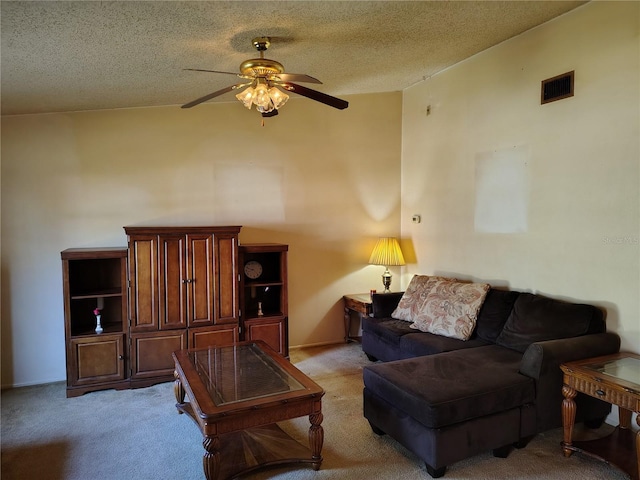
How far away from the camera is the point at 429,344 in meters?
3.52

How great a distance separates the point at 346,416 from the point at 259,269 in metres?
1.91

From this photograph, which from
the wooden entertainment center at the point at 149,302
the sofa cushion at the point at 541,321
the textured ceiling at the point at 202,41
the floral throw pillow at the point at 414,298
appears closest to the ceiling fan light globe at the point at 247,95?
the textured ceiling at the point at 202,41

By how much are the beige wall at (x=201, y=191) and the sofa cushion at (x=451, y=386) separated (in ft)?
7.14

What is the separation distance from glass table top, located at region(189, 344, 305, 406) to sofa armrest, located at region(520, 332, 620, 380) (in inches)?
57.9

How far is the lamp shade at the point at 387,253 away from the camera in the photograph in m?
4.90

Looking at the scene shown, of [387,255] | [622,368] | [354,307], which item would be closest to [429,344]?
[622,368]

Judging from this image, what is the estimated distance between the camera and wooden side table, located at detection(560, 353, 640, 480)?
231cm

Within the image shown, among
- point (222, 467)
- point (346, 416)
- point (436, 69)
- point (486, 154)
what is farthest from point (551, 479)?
point (436, 69)

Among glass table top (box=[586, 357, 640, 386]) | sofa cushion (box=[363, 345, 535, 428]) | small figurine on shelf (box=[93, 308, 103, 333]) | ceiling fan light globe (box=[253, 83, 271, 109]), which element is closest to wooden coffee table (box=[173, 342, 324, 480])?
sofa cushion (box=[363, 345, 535, 428])

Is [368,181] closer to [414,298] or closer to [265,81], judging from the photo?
[414,298]

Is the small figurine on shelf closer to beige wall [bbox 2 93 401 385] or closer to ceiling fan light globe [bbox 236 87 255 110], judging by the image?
beige wall [bbox 2 93 401 385]

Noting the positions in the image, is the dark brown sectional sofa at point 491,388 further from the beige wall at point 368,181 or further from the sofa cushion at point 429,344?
the beige wall at point 368,181

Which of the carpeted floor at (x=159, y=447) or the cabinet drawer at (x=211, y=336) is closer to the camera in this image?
the carpeted floor at (x=159, y=447)

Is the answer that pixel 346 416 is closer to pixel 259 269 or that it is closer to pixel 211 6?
pixel 259 269
